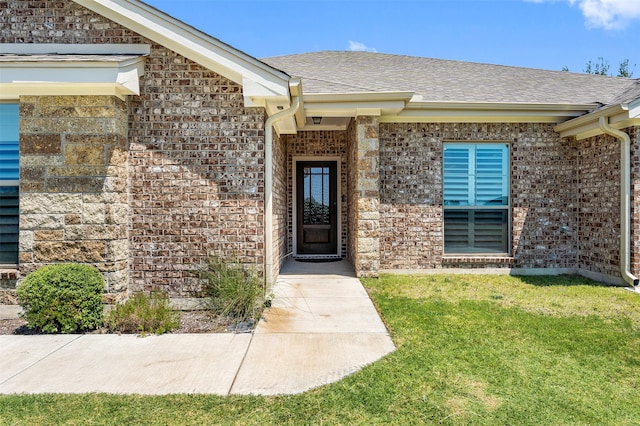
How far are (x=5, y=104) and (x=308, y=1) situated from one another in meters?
5.89

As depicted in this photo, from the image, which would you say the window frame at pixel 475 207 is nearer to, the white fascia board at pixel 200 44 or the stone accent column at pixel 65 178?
the white fascia board at pixel 200 44

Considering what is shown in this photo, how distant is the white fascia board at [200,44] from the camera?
5.14 meters

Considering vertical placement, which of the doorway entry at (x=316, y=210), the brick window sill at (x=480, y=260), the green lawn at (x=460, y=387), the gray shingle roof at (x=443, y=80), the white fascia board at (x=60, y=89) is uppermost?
the gray shingle roof at (x=443, y=80)

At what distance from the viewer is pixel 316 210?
32.4 ft

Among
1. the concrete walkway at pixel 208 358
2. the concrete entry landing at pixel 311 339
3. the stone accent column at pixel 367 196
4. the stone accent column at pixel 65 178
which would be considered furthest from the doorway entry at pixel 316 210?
the stone accent column at pixel 65 178

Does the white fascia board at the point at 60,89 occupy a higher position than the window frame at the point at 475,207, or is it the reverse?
the white fascia board at the point at 60,89

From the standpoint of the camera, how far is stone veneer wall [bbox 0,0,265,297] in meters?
5.38

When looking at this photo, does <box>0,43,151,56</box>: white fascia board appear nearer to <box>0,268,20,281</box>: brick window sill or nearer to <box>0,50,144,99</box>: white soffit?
<box>0,50,144,99</box>: white soffit

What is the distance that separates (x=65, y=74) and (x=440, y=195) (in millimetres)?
6345

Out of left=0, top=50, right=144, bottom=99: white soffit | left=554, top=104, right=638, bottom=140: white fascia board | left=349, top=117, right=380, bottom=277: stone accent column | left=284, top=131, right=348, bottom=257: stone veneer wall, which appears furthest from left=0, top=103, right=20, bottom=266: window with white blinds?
left=554, top=104, right=638, bottom=140: white fascia board

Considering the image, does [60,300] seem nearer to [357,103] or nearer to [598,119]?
[357,103]

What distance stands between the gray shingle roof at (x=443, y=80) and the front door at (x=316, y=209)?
2.32 meters

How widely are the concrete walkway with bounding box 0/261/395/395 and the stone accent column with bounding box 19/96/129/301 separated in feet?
3.74

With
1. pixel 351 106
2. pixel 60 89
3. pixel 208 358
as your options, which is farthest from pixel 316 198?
pixel 208 358
